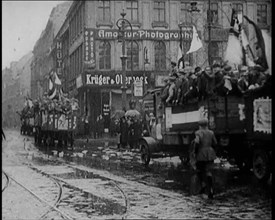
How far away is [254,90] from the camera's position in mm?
12078

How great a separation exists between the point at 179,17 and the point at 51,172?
27044mm

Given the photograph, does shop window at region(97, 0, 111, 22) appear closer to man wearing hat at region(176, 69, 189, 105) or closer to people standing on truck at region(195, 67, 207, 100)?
man wearing hat at region(176, 69, 189, 105)

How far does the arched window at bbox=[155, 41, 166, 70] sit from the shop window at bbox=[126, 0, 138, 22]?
270cm

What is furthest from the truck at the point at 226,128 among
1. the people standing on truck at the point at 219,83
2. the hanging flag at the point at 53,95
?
the hanging flag at the point at 53,95

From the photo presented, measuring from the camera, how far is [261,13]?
85.9 feet

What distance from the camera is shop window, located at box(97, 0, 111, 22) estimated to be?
3966 centimetres

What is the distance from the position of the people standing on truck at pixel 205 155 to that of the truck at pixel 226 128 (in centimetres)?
162

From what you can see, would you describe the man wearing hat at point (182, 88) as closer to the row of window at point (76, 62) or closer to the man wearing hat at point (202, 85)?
the man wearing hat at point (202, 85)

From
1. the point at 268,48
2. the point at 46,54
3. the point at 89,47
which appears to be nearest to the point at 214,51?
the point at 89,47

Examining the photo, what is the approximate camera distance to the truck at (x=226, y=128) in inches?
461

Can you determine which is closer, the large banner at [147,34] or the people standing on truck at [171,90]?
the people standing on truck at [171,90]

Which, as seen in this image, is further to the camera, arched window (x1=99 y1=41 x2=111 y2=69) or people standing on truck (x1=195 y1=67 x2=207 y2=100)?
arched window (x1=99 y1=41 x2=111 y2=69)

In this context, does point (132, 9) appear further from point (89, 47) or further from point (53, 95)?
point (53, 95)

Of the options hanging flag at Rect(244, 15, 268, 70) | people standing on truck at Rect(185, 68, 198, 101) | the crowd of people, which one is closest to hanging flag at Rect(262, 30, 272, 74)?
hanging flag at Rect(244, 15, 268, 70)
